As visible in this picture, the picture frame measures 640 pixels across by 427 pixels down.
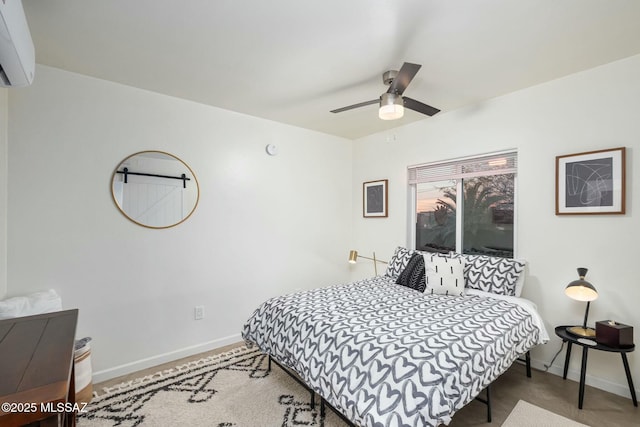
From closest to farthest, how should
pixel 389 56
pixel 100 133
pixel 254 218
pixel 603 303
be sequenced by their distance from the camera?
pixel 389 56
pixel 603 303
pixel 100 133
pixel 254 218

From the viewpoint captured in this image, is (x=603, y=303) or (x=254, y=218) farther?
(x=254, y=218)

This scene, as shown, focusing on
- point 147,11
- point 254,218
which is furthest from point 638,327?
point 147,11

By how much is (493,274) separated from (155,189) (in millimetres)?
3166

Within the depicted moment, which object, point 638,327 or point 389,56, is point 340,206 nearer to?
point 389,56

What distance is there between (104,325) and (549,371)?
3787mm

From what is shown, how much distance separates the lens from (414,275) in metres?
2.96

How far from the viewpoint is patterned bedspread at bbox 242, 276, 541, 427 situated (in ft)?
4.74

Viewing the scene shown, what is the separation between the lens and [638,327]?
86.1 inches

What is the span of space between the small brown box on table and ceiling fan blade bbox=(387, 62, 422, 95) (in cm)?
218

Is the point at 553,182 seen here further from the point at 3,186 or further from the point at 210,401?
the point at 3,186

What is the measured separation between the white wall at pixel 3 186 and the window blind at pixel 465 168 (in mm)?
3685

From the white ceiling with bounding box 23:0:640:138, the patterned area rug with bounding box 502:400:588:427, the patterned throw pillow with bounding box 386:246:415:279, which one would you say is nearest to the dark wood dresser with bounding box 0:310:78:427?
the white ceiling with bounding box 23:0:640:138

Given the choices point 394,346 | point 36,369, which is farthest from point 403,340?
point 36,369

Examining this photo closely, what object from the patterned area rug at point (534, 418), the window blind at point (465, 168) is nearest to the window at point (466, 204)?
the window blind at point (465, 168)
